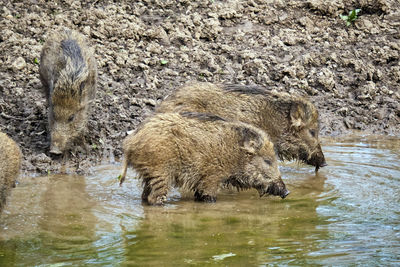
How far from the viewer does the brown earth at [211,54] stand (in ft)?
31.4

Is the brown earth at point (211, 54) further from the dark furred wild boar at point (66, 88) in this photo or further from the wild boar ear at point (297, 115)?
the wild boar ear at point (297, 115)

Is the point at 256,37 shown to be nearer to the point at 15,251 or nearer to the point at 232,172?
the point at 232,172

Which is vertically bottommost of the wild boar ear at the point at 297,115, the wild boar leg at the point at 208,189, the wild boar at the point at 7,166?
the wild boar leg at the point at 208,189

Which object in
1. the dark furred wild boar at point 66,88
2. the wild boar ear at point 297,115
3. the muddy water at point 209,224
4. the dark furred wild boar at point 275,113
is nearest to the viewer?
the muddy water at point 209,224

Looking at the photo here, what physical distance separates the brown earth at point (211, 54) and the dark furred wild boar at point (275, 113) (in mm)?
1353

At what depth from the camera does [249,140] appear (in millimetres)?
7457

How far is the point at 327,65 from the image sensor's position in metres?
11.1

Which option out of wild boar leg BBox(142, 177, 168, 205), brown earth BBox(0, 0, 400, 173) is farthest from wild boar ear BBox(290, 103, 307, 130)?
wild boar leg BBox(142, 177, 168, 205)

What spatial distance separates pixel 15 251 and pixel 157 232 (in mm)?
1196

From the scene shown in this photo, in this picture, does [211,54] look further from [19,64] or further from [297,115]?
[19,64]

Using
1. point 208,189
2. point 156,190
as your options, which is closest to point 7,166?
point 156,190

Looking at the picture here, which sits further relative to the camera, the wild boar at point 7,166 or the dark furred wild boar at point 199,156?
the dark furred wild boar at point 199,156

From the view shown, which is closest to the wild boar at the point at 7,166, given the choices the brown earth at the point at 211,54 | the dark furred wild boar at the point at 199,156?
the dark furred wild boar at the point at 199,156

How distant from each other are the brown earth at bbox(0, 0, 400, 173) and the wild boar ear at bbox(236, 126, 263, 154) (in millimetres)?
2022
